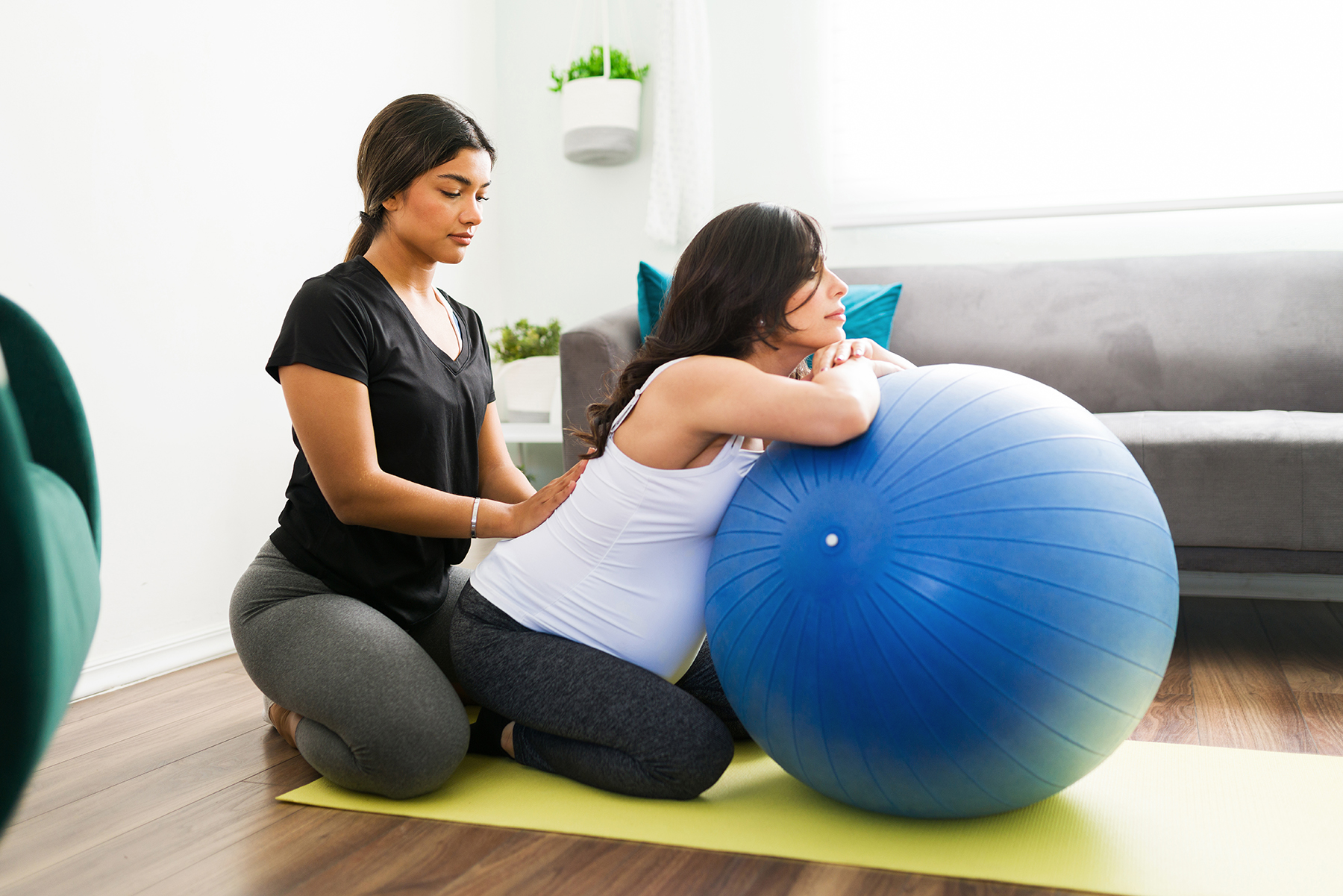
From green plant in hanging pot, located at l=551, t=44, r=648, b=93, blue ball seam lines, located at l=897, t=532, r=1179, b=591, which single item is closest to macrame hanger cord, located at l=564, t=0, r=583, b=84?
green plant in hanging pot, located at l=551, t=44, r=648, b=93

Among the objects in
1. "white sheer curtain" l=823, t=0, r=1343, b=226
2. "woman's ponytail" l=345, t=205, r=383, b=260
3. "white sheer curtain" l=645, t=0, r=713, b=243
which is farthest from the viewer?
"white sheer curtain" l=645, t=0, r=713, b=243

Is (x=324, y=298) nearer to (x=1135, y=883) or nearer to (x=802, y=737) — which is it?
(x=802, y=737)

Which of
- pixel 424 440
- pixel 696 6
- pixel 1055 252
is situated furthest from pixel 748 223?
pixel 696 6

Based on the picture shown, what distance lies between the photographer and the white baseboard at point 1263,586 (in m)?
2.66

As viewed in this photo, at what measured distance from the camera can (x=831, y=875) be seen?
3.77 feet

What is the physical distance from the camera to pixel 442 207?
64.4 inches

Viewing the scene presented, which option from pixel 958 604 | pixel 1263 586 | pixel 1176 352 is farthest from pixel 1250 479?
pixel 958 604

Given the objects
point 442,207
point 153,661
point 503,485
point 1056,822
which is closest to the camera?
point 1056,822

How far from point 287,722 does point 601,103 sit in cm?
242

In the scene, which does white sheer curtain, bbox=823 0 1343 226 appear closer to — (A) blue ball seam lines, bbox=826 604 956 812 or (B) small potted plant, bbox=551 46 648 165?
(B) small potted plant, bbox=551 46 648 165

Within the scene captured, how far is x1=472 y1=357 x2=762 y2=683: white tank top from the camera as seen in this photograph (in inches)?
55.5

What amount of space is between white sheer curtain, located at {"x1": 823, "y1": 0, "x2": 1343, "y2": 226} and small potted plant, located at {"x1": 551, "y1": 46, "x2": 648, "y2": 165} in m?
0.70

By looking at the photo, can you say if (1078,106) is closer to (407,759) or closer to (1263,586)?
(1263,586)

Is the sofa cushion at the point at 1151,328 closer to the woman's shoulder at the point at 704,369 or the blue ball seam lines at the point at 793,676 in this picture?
the woman's shoulder at the point at 704,369
